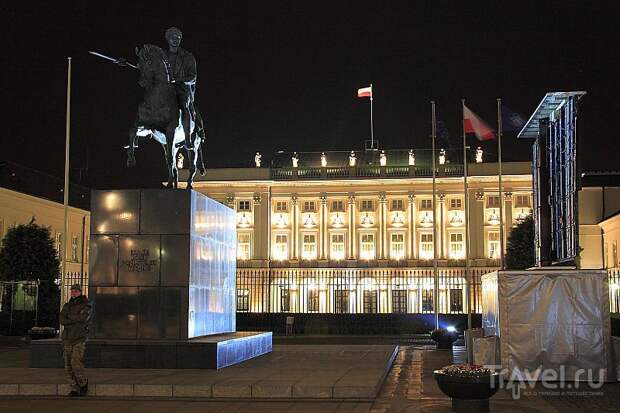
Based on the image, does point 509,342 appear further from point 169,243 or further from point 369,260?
point 369,260

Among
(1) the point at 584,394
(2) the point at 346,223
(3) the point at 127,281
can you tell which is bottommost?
(1) the point at 584,394

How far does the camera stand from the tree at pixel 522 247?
55.5m

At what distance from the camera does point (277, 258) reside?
80750 mm

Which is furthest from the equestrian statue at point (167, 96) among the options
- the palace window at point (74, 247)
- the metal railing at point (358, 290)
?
the metal railing at point (358, 290)

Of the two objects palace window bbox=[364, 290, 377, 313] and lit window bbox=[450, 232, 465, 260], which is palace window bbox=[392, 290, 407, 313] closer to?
palace window bbox=[364, 290, 377, 313]

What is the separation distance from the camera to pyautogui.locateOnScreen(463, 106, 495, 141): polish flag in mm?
35031

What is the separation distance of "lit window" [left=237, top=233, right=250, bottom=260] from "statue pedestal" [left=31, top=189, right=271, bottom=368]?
62919 millimetres

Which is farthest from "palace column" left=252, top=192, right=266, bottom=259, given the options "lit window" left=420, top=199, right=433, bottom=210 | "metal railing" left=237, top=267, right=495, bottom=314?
"lit window" left=420, top=199, right=433, bottom=210

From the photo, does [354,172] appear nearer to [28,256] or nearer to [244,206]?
[244,206]

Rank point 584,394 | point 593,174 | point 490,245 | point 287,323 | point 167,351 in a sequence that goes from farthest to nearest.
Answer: point 490,245 → point 593,174 → point 287,323 → point 167,351 → point 584,394

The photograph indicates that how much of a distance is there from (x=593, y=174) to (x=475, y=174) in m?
12.4

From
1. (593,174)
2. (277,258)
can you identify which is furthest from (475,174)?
(277,258)

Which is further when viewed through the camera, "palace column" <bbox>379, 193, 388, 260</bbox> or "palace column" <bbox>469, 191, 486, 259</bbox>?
"palace column" <bbox>379, 193, 388, 260</bbox>

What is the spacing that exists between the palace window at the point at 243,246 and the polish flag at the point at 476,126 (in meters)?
46.8
